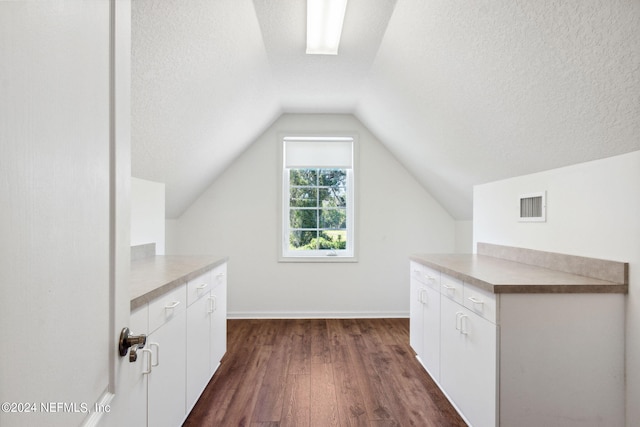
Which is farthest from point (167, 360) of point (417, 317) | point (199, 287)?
point (417, 317)

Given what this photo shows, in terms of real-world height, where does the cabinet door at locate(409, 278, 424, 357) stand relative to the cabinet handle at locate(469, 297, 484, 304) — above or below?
below

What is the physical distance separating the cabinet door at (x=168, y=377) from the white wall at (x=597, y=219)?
6.77 feet

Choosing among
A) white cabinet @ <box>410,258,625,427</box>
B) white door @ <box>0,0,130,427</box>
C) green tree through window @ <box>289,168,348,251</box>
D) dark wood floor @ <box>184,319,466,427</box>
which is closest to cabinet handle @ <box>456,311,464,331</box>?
white cabinet @ <box>410,258,625,427</box>

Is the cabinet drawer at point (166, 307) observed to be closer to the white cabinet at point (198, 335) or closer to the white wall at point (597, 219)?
the white cabinet at point (198, 335)

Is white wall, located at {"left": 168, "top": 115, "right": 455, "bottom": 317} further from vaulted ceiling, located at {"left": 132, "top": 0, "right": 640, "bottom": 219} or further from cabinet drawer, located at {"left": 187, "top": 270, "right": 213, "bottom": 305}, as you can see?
cabinet drawer, located at {"left": 187, "top": 270, "right": 213, "bottom": 305}

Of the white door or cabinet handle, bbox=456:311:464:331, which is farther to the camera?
cabinet handle, bbox=456:311:464:331

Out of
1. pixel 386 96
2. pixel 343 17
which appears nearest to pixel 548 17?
pixel 343 17

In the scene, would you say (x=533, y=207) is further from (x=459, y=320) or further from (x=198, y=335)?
(x=198, y=335)

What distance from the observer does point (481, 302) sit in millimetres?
1717

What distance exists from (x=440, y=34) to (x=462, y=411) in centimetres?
213

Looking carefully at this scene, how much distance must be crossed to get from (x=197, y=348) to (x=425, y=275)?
1.69 meters

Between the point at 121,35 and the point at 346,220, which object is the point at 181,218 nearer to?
the point at 346,220

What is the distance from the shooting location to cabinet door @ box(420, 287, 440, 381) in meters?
2.38

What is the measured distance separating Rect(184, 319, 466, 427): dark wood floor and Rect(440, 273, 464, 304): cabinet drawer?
72 cm
